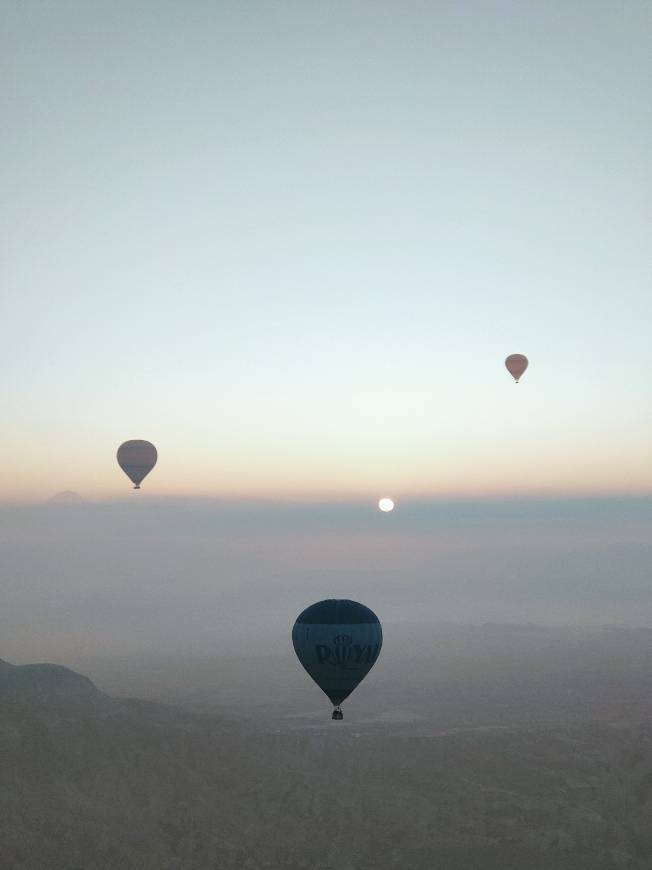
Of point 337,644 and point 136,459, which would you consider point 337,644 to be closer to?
point 337,644

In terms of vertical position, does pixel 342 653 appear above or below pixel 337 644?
below

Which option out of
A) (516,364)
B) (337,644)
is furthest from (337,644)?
(516,364)

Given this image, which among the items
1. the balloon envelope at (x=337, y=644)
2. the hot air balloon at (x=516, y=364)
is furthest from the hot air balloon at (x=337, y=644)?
the hot air balloon at (x=516, y=364)

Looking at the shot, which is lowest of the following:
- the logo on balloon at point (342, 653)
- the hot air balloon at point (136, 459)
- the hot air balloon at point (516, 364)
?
the logo on balloon at point (342, 653)

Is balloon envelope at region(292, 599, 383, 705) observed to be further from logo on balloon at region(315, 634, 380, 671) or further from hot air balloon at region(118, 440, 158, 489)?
hot air balloon at region(118, 440, 158, 489)

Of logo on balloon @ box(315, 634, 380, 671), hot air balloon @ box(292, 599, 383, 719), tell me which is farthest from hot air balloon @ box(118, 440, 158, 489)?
logo on balloon @ box(315, 634, 380, 671)

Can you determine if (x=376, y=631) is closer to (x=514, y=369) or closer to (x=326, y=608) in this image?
(x=326, y=608)

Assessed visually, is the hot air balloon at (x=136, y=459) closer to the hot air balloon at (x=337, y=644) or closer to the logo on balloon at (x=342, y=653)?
the hot air balloon at (x=337, y=644)

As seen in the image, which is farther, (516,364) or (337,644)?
(516,364)
